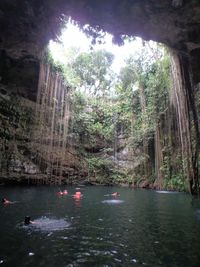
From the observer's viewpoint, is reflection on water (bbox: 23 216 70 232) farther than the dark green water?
Yes

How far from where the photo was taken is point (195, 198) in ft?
46.5

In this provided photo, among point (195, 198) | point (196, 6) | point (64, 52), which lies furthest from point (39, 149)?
point (196, 6)

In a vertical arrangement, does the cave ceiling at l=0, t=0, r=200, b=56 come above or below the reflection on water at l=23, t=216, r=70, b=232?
above

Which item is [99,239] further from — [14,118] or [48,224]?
[14,118]

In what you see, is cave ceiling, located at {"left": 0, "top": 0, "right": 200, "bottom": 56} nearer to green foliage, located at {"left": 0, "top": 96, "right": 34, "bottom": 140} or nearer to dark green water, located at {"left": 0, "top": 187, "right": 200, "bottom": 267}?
dark green water, located at {"left": 0, "top": 187, "right": 200, "bottom": 267}

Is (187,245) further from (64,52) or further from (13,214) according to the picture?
(64,52)

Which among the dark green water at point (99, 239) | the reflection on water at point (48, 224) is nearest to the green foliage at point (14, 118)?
the dark green water at point (99, 239)

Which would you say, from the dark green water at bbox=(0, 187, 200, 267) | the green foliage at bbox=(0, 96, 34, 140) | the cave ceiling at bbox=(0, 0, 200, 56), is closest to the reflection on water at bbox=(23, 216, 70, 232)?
the dark green water at bbox=(0, 187, 200, 267)

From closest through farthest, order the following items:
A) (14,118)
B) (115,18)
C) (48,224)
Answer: (48,224), (115,18), (14,118)

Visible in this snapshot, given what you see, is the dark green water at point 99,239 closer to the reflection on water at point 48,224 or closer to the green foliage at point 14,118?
the reflection on water at point 48,224

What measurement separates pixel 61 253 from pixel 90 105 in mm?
26929

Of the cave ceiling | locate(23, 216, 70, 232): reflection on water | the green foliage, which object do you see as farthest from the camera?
the green foliage

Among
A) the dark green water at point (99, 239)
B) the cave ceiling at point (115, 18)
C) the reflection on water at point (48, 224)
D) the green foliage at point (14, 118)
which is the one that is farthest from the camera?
the green foliage at point (14, 118)

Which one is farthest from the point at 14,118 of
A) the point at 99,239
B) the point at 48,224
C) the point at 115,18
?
the point at 99,239
